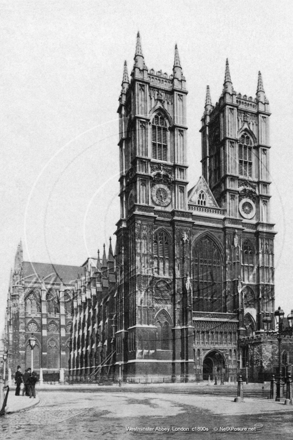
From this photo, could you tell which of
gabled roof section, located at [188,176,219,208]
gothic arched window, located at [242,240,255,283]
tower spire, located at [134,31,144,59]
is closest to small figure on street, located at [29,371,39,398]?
gothic arched window, located at [242,240,255,283]

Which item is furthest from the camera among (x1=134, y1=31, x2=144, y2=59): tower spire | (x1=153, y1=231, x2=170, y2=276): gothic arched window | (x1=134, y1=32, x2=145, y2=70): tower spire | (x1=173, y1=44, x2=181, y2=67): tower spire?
(x1=173, y1=44, x2=181, y2=67): tower spire

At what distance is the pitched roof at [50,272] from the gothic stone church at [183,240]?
38947 mm

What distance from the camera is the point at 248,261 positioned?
62.0 m

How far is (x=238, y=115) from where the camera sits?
65438 mm

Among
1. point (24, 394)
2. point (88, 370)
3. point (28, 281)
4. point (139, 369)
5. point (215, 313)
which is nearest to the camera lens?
point (24, 394)

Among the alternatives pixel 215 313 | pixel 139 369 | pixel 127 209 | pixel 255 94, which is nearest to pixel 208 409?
pixel 139 369

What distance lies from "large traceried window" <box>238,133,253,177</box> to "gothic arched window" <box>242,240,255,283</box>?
8.28 meters

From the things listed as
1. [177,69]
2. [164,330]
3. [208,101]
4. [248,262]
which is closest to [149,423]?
[164,330]

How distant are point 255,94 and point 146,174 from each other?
19.9 m

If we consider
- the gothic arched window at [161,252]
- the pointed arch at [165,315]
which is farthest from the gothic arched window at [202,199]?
the pointed arch at [165,315]

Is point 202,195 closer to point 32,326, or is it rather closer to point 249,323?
point 249,323

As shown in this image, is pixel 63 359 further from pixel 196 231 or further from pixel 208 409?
pixel 208 409

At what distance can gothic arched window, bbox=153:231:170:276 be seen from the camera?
189 ft

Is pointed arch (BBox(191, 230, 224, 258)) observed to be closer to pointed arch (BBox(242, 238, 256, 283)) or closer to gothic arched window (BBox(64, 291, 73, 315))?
pointed arch (BBox(242, 238, 256, 283))
